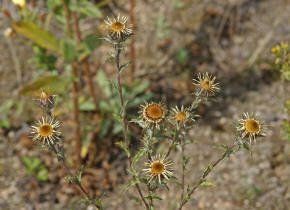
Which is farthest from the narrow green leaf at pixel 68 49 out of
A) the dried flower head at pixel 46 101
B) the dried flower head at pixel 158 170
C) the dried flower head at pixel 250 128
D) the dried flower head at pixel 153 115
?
the dried flower head at pixel 250 128

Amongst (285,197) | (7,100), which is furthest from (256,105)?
(7,100)

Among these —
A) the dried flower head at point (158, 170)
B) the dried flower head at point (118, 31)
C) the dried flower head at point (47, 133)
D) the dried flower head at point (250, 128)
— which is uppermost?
the dried flower head at point (118, 31)

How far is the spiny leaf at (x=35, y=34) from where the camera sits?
8.88ft

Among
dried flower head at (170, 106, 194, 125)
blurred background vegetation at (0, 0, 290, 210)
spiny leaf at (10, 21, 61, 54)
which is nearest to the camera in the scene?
dried flower head at (170, 106, 194, 125)

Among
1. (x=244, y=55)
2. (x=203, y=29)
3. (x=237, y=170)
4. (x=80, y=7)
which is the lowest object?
(x=237, y=170)

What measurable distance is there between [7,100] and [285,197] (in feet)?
9.94

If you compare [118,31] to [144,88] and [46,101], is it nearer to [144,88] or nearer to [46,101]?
[46,101]

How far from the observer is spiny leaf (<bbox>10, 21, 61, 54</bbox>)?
8.88 feet

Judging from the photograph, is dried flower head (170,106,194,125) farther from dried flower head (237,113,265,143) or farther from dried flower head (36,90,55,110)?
dried flower head (36,90,55,110)

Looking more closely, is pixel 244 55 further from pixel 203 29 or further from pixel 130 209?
pixel 130 209

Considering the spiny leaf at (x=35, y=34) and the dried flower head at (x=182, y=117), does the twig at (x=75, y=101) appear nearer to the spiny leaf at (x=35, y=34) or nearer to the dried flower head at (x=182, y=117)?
the spiny leaf at (x=35, y=34)

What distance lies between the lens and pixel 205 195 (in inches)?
125

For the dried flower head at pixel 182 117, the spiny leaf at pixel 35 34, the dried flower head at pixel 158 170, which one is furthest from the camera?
the spiny leaf at pixel 35 34

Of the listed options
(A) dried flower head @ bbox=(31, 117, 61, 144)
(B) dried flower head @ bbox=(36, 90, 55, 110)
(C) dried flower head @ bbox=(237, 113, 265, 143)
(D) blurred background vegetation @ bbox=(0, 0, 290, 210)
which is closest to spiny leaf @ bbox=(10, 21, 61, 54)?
(D) blurred background vegetation @ bbox=(0, 0, 290, 210)
